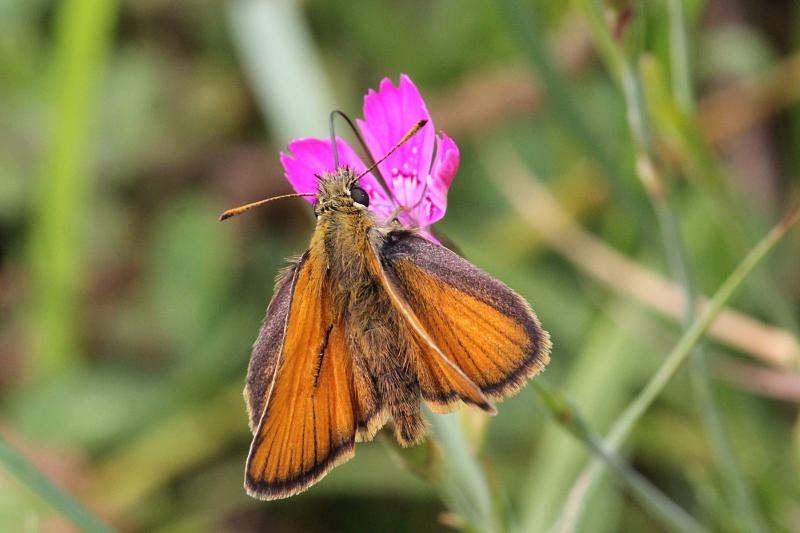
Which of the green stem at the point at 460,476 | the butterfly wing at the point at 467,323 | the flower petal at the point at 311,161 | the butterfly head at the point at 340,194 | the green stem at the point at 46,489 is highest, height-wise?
the flower petal at the point at 311,161

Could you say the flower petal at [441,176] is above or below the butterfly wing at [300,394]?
above

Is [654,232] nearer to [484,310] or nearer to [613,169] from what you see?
[613,169]

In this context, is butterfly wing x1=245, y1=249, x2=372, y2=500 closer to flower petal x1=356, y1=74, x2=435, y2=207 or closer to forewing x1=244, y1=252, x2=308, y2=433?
forewing x1=244, y1=252, x2=308, y2=433

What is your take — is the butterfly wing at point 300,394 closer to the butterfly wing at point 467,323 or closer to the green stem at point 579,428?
the butterfly wing at point 467,323

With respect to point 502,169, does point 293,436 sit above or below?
below

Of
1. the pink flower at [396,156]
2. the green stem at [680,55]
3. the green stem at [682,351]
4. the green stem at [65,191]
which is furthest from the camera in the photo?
the green stem at [65,191]

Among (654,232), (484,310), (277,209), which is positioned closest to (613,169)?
(654,232)

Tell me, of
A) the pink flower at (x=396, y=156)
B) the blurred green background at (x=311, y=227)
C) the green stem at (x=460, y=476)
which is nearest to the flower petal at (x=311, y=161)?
the pink flower at (x=396, y=156)
